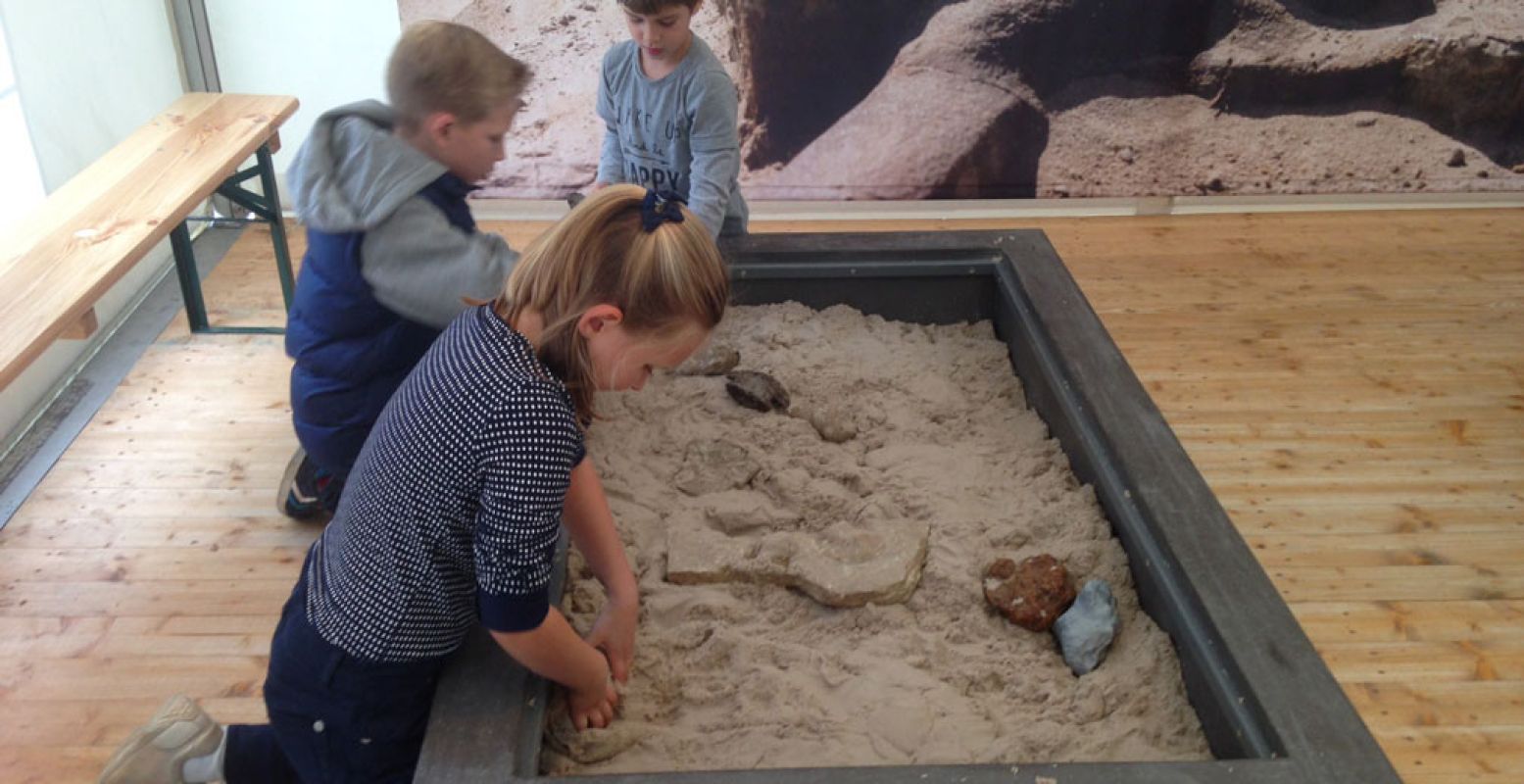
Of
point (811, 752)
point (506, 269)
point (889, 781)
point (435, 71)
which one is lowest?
point (811, 752)

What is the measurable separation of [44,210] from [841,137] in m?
2.83

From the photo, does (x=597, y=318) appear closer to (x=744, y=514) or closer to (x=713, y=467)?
(x=744, y=514)

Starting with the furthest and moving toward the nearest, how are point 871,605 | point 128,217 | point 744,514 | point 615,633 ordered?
point 128,217 < point 744,514 < point 871,605 < point 615,633

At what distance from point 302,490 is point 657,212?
178 centimetres

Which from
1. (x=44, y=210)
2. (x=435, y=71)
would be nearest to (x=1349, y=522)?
(x=435, y=71)

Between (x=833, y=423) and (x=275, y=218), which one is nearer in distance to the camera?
(x=833, y=423)

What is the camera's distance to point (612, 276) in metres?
1.45

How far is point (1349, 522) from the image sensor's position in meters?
3.07

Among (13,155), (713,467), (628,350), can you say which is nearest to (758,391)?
(713,467)

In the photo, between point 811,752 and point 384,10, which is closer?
point 811,752

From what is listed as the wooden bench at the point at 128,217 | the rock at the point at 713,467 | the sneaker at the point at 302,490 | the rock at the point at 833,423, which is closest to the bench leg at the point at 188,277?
the wooden bench at the point at 128,217

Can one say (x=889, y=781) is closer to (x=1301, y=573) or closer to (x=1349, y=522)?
(x=1301, y=573)

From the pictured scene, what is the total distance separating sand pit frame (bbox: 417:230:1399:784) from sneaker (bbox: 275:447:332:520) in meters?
1.32

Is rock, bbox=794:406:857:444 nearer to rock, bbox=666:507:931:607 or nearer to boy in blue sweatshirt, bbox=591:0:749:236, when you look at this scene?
rock, bbox=666:507:931:607
